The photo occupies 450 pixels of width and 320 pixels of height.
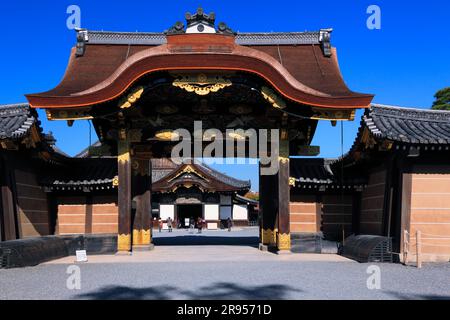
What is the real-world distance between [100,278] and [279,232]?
→ 654 cm

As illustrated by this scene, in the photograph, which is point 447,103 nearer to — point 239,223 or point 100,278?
point 239,223

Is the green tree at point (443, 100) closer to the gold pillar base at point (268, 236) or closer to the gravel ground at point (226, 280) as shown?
the gold pillar base at point (268, 236)

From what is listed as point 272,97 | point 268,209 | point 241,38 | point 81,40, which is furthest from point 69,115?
point 241,38

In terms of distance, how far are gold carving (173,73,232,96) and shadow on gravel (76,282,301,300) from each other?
6843 mm

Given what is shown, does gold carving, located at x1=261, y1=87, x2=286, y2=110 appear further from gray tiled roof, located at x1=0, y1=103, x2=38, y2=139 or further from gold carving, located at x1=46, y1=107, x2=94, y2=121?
gray tiled roof, located at x1=0, y1=103, x2=38, y2=139

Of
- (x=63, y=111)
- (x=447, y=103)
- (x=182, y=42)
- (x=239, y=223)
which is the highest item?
(x=447, y=103)

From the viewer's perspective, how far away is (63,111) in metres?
14.2

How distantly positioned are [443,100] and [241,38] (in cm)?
3608

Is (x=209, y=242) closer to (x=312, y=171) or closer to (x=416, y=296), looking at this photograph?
(x=312, y=171)

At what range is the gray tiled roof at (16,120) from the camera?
1307 centimetres

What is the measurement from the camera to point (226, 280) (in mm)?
9406

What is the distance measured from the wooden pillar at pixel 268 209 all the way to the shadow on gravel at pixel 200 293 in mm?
8505

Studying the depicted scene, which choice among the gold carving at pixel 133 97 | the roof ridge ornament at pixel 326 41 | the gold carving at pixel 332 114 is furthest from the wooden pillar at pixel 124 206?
the roof ridge ornament at pixel 326 41
